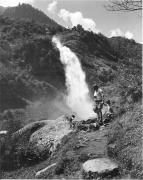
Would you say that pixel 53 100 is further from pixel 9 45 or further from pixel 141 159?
pixel 141 159

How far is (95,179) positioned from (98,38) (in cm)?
10472

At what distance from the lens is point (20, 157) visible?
49.8 ft

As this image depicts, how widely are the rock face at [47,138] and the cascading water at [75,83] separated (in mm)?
48143

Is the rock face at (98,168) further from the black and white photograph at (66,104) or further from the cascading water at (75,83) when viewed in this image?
the cascading water at (75,83)

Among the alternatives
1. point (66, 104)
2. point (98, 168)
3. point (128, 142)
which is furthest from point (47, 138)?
point (66, 104)

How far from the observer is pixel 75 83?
261ft

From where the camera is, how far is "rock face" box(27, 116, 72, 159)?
15.4 metres

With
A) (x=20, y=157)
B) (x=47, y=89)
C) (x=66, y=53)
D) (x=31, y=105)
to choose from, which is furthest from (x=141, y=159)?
(x=66, y=53)

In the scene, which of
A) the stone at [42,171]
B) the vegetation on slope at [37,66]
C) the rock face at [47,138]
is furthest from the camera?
the vegetation on slope at [37,66]

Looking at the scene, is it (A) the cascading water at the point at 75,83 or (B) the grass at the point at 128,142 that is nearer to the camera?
(B) the grass at the point at 128,142

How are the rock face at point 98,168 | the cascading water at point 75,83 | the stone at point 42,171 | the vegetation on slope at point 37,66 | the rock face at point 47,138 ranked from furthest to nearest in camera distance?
1. the cascading water at point 75,83
2. the vegetation on slope at point 37,66
3. the rock face at point 47,138
4. the stone at point 42,171
5. the rock face at point 98,168

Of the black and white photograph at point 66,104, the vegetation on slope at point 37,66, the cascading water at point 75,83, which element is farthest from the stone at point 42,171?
the cascading water at point 75,83

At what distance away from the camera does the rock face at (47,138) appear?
50.6 feet

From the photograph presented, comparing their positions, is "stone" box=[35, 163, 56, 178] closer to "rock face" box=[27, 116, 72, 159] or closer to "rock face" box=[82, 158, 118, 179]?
"rock face" box=[82, 158, 118, 179]
